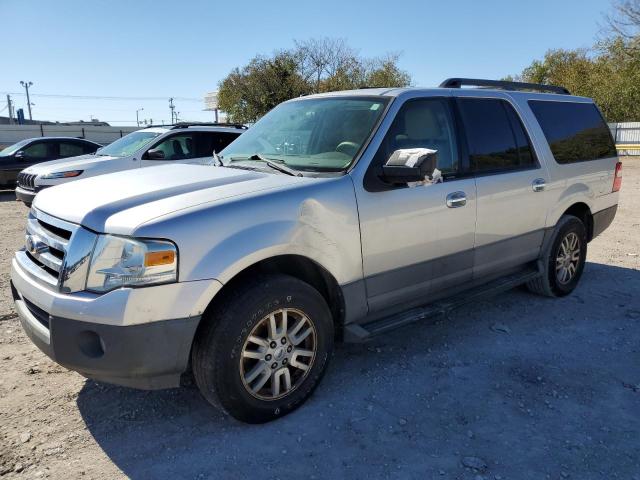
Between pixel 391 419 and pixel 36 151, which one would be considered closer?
pixel 391 419

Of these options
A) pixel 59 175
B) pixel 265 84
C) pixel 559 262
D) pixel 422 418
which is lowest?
pixel 422 418

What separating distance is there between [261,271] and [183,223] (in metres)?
0.63

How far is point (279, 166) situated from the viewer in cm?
354

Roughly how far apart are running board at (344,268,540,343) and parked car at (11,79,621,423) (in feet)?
0.06

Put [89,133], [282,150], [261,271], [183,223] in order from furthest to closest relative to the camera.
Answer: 1. [89,133]
2. [282,150]
3. [261,271]
4. [183,223]

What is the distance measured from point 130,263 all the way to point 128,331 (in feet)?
1.08

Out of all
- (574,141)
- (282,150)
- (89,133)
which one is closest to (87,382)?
(282,150)

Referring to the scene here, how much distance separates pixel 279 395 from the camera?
3.12m

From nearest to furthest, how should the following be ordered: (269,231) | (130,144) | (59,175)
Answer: (269,231) < (59,175) < (130,144)

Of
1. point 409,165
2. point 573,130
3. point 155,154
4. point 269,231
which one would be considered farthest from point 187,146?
point 269,231

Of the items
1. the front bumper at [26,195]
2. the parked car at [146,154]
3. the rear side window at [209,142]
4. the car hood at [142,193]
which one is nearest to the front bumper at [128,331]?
the car hood at [142,193]

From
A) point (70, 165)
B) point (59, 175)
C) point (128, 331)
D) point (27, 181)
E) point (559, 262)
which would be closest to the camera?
point (128, 331)

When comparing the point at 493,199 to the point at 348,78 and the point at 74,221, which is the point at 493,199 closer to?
the point at 74,221

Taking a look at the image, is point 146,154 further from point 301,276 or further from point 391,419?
point 391,419
